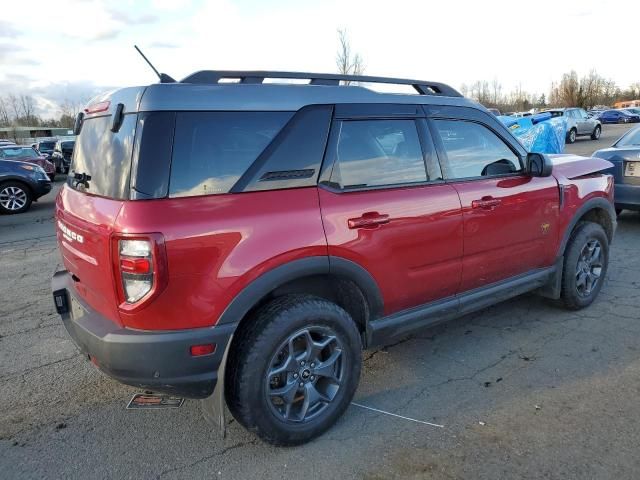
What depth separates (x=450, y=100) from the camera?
3.43 metres

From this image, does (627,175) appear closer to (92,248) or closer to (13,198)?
(92,248)

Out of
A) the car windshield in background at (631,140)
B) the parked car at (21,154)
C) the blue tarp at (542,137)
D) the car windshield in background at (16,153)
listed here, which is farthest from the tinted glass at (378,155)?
the car windshield in background at (16,153)

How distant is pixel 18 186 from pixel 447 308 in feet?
38.9

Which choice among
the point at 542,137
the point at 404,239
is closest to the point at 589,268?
the point at 404,239

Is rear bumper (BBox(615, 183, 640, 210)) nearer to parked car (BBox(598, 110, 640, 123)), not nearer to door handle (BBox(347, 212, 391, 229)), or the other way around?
door handle (BBox(347, 212, 391, 229))

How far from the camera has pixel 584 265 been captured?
4363 mm

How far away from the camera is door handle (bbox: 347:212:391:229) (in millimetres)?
2742

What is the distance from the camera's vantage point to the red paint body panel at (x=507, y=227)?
337 centimetres

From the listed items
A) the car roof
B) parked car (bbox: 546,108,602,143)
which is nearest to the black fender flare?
the car roof

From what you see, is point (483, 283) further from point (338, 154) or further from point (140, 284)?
point (140, 284)

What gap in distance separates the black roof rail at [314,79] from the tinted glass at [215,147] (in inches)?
9.1

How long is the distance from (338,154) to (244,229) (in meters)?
0.79

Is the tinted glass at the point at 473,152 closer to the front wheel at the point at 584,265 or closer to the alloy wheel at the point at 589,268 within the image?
the front wheel at the point at 584,265

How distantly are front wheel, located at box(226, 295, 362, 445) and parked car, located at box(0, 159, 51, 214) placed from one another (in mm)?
11548
